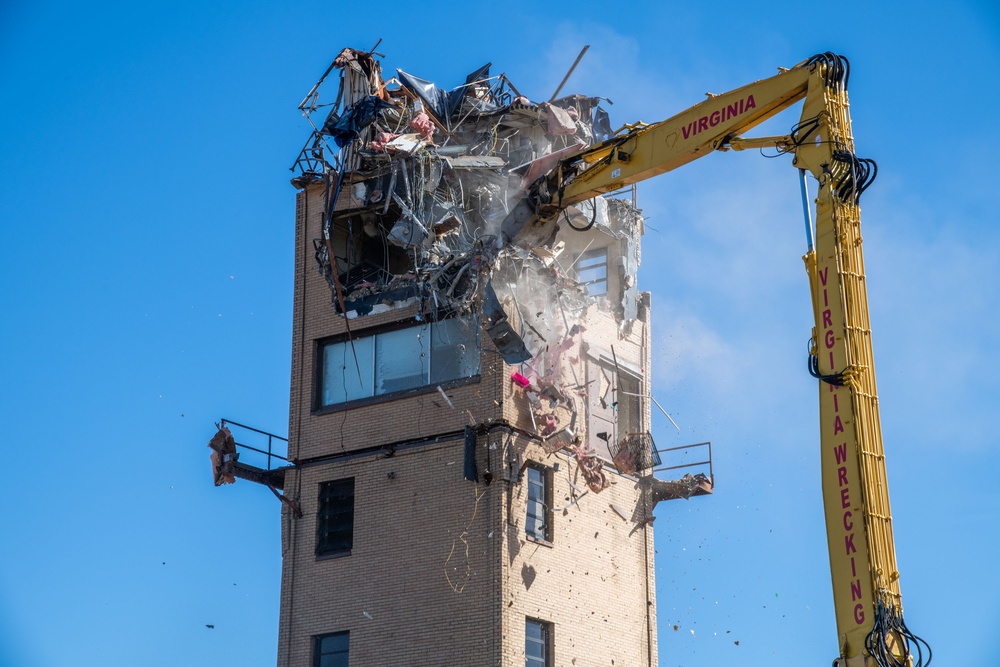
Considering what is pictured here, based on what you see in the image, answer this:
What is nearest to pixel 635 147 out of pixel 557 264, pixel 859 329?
pixel 557 264

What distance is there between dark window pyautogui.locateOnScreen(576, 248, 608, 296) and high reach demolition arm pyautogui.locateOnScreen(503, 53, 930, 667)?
21.1ft

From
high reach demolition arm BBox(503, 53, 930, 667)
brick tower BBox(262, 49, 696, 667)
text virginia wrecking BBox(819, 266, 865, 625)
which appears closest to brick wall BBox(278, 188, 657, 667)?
brick tower BBox(262, 49, 696, 667)

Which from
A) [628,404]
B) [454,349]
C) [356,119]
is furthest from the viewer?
[628,404]

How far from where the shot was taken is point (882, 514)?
18.9 metres

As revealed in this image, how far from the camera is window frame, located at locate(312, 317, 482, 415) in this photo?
2884 cm

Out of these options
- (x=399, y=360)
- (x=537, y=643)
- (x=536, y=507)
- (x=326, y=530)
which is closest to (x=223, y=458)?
(x=326, y=530)

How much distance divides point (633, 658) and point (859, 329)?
1184 centimetres

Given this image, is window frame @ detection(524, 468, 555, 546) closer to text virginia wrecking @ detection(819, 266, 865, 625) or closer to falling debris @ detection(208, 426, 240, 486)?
falling debris @ detection(208, 426, 240, 486)

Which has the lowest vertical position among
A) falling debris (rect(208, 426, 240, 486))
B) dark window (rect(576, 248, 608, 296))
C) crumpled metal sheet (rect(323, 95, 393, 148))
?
falling debris (rect(208, 426, 240, 486))

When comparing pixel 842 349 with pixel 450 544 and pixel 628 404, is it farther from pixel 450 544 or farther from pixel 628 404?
pixel 628 404

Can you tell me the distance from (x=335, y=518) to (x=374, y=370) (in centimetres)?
316

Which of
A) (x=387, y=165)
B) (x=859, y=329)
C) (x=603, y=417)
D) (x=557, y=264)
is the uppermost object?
(x=387, y=165)

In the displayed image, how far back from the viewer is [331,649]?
2859 centimetres

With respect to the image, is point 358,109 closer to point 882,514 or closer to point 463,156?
point 463,156
